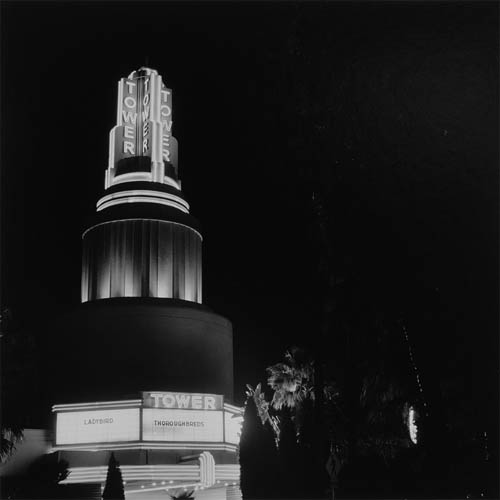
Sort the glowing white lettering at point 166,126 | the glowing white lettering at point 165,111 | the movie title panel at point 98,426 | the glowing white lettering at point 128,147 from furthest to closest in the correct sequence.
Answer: the glowing white lettering at point 165,111 → the glowing white lettering at point 166,126 → the glowing white lettering at point 128,147 → the movie title panel at point 98,426

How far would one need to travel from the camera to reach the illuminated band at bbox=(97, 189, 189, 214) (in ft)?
123

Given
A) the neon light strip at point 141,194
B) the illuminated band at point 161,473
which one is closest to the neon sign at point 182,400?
the illuminated band at point 161,473

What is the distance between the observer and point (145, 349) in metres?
33.3

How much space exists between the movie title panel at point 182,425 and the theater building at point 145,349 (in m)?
0.04

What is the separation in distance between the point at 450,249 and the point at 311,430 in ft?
19.8

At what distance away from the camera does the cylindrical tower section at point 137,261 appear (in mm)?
35906

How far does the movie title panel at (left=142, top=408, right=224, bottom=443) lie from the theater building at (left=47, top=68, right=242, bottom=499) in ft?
0.14

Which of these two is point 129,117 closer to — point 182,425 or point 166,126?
point 166,126

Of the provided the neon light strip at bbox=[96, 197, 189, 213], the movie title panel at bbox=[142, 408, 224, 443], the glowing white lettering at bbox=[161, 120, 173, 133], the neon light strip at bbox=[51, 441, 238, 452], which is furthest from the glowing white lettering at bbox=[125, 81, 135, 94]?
the neon light strip at bbox=[51, 441, 238, 452]

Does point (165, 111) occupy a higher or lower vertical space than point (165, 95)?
lower

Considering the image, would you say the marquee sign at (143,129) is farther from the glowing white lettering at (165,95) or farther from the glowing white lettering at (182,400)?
the glowing white lettering at (182,400)

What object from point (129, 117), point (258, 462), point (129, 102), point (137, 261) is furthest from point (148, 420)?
point (258, 462)

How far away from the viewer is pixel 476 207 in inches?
665

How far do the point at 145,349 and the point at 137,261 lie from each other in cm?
485
